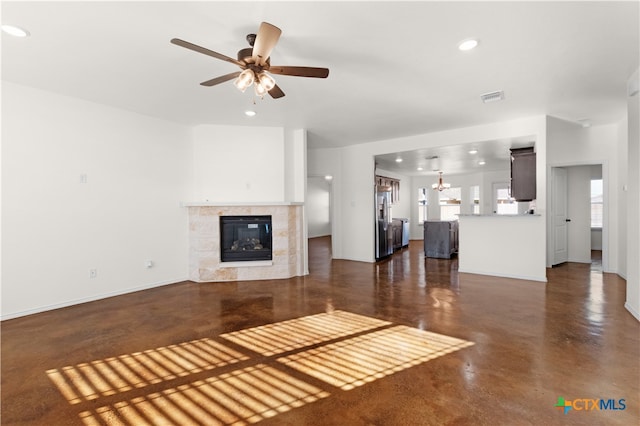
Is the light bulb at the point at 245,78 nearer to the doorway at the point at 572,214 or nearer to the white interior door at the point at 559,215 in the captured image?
the white interior door at the point at 559,215

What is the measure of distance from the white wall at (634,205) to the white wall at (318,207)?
901 cm

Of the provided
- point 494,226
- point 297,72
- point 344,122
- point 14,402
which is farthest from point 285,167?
point 14,402

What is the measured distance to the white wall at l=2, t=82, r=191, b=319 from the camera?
3.44m

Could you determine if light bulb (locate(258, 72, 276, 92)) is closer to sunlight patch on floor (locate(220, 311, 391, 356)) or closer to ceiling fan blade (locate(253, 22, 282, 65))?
ceiling fan blade (locate(253, 22, 282, 65))

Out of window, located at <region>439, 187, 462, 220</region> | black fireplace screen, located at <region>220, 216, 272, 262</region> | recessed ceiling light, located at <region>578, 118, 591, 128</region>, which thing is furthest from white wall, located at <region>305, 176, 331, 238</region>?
recessed ceiling light, located at <region>578, 118, 591, 128</region>

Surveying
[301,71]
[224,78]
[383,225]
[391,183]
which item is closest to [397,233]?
[391,183]

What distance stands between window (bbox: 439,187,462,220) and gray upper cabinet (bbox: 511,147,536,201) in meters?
5.27

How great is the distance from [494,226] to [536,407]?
12.9ft

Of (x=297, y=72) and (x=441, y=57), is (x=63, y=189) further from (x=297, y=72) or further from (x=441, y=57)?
(x=441, y=57)

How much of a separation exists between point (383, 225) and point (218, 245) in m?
3.76

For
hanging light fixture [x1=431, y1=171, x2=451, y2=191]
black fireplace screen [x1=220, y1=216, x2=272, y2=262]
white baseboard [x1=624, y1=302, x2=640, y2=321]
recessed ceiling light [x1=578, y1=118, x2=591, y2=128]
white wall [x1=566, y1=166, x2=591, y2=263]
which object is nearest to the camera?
white baseboard [x1=624, y1=302, x2=640, y2=321]

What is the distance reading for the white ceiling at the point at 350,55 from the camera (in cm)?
222

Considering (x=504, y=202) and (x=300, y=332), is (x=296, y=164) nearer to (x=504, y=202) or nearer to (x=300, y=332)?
(x=300, y=332)

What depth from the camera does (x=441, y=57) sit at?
114 inches
